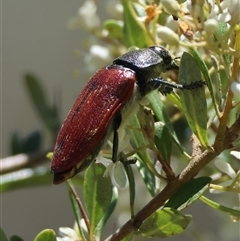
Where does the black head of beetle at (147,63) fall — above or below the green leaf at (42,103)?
above

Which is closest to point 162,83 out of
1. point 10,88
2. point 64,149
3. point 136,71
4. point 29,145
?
point 136,71

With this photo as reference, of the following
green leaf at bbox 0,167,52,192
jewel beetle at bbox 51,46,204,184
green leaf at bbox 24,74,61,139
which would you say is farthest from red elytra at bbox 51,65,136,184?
green leaf at bbox 24,74,61,139

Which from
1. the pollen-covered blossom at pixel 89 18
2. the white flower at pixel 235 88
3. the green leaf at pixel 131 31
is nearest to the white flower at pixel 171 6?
the white flower at pixel 235 88

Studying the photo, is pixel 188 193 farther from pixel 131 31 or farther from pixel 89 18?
pixel 89 18

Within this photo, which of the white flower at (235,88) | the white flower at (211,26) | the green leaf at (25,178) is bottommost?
the green leaf at (25,178)

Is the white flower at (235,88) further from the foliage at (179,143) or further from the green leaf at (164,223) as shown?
the green leaf at (164,223)

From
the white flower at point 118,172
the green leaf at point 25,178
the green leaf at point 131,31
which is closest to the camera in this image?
the white flower at point 118,172

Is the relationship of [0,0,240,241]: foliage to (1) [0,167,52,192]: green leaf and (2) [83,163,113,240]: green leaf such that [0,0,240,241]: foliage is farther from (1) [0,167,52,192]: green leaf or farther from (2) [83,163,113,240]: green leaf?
(1) [0,167,52,192]: green leaf
